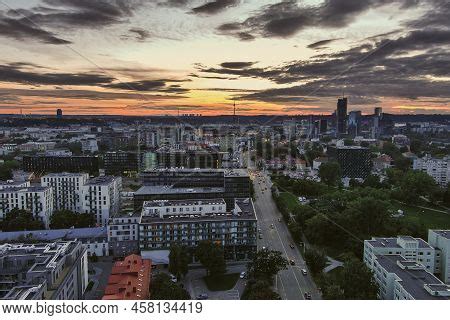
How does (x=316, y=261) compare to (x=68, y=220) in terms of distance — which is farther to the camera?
(x=68, y=220)

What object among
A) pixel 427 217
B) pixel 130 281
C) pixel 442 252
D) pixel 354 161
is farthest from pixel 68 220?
pixel 354 161

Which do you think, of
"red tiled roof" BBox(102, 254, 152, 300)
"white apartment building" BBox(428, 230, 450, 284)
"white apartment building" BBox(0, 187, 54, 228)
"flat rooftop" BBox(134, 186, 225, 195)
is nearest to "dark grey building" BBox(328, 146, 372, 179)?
"flat rooftop" BBox(134, 186, 225, 195)

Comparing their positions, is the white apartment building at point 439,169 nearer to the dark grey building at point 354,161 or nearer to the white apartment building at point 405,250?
the dark grey building at point 354,161

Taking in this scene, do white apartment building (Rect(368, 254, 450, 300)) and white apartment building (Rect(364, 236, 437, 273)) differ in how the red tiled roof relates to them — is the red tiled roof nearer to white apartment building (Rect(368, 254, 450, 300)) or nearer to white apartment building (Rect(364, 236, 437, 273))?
white apartment building (Rect(368, 254, 450, 300))

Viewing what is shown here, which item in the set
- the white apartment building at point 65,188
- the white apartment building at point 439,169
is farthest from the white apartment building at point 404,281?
the white apartment building at point 439,169

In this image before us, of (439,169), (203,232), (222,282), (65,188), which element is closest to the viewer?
(222,282)

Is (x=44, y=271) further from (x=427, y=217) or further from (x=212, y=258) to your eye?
(x=427, y=217)
